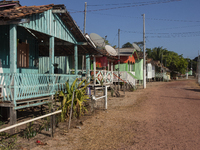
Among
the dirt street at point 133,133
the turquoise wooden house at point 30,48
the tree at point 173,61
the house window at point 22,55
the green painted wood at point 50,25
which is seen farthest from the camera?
the tree at point 173,61

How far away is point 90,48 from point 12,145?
304 inches

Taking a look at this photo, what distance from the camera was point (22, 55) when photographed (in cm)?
977

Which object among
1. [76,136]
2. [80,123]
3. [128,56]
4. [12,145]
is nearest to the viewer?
[12,145]

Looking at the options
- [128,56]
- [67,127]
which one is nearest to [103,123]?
[67,127]

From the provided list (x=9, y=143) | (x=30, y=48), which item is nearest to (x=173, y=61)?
(x=30, y=48)

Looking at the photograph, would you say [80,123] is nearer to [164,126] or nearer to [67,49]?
[164,126]

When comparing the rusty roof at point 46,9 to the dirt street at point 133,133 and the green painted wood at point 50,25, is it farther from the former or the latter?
the dirt street at point 133,133

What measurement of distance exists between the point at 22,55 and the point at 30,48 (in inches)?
36.3

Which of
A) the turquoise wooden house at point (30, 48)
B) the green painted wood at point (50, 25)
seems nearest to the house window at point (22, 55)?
the turquoise wooden house at point (30, 48)

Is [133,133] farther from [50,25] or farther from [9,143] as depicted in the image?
[50,25]

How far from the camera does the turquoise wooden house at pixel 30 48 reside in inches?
256

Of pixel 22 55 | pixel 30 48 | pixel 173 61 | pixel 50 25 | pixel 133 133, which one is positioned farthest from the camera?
pixel 173 61

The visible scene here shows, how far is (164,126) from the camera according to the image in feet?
24.5

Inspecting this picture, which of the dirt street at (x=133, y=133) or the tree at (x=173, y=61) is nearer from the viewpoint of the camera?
the dirt street at (x=133, y=133)
